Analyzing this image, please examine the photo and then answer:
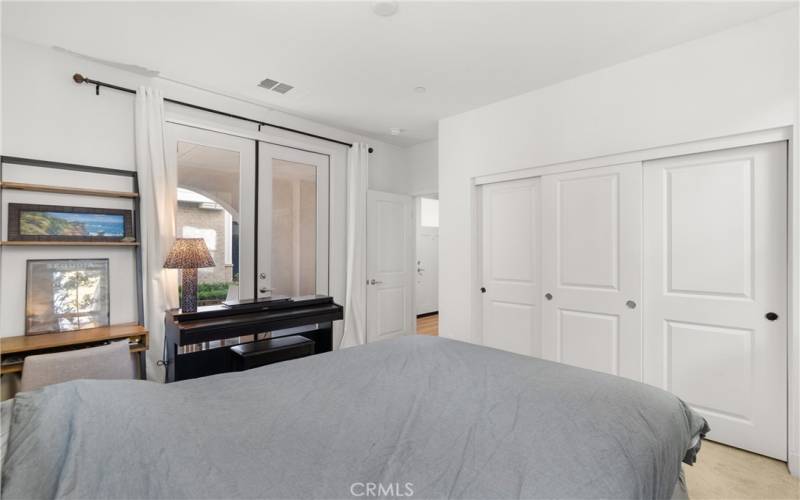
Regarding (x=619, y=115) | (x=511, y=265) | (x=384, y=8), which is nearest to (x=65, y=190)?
(x=384, y=8)

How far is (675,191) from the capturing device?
103 inches

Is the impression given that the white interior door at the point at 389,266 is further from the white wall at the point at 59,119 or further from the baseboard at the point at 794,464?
the baseboard at the point at 794,464

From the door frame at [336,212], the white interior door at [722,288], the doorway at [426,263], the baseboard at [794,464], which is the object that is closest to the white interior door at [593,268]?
the white interior door at [722,288]

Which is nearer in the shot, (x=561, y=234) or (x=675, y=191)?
(x=675, y=191)

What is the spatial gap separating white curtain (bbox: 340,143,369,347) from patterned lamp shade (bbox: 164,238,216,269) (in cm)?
173

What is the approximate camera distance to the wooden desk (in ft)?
7.20

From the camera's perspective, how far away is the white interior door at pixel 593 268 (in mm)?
2766

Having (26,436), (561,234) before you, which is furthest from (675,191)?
(26,436)

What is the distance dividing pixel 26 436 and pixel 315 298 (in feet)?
7.91

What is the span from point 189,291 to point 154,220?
666 mm

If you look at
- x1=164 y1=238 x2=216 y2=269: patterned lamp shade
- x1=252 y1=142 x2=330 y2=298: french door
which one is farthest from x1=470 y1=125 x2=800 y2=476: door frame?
x1=164 y1=238 x2=216 y2=269: patterned lamp shade

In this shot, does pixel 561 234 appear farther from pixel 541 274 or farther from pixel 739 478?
pixel 739 478


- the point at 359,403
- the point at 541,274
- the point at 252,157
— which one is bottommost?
the point at 359,403

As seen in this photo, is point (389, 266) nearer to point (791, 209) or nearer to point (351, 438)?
point (791, 209)
